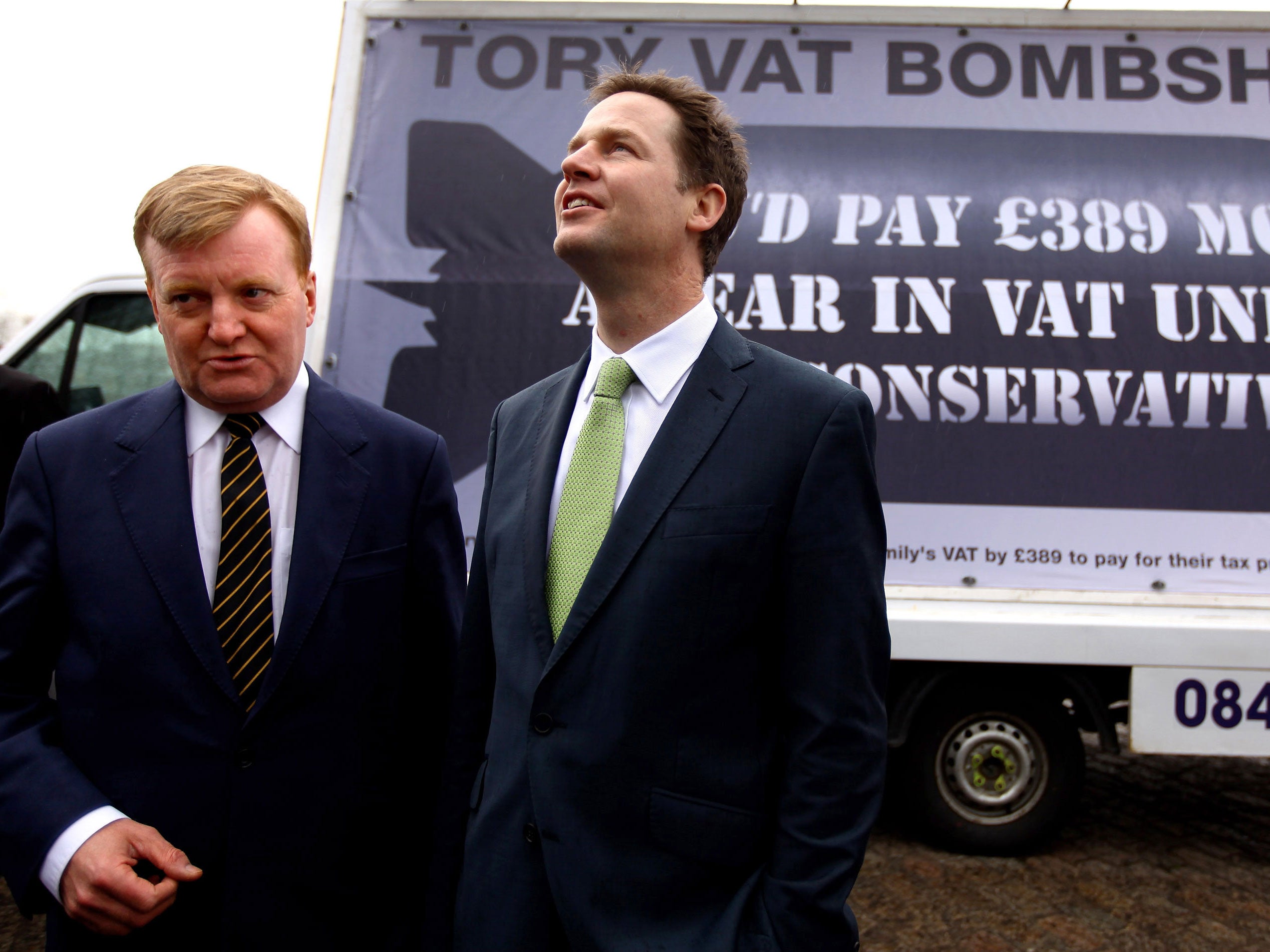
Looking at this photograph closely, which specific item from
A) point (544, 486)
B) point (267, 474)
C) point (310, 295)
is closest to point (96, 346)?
point (310, 295)

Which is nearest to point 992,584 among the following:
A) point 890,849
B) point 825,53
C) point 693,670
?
point 890,849

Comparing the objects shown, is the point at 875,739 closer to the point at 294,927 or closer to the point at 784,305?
the point at 294,927

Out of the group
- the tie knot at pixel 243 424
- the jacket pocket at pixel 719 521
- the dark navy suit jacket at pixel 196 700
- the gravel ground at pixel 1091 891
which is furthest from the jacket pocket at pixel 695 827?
the gravel ground at pixel 1091 891

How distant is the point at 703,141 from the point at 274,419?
3.06ft

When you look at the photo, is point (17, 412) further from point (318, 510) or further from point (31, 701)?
point (318, 510)

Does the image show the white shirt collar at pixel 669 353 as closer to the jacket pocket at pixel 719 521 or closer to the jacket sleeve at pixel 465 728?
the jacket pocket at pixel 719 521

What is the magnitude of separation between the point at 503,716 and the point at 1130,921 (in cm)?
316

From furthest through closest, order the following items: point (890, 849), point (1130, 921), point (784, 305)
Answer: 1. point (890, 849)
2. point (784, 305)
3. point (1130, 921)

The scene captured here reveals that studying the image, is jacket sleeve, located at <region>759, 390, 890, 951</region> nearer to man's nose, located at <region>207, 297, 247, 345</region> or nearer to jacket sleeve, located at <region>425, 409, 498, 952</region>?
jacket sleeve, located at <region>425, 409, 498, 952</region>

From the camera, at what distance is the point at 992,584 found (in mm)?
3586

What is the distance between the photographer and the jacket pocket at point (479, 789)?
147 centimetres

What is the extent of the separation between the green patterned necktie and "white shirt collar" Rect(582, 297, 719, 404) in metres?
0.03

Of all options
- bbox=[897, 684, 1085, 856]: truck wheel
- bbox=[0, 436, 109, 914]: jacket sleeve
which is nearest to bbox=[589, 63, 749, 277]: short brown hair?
bbox=[0, 436, 109, 914]: jacket sleeve

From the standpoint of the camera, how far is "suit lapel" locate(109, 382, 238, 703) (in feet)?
4.63
